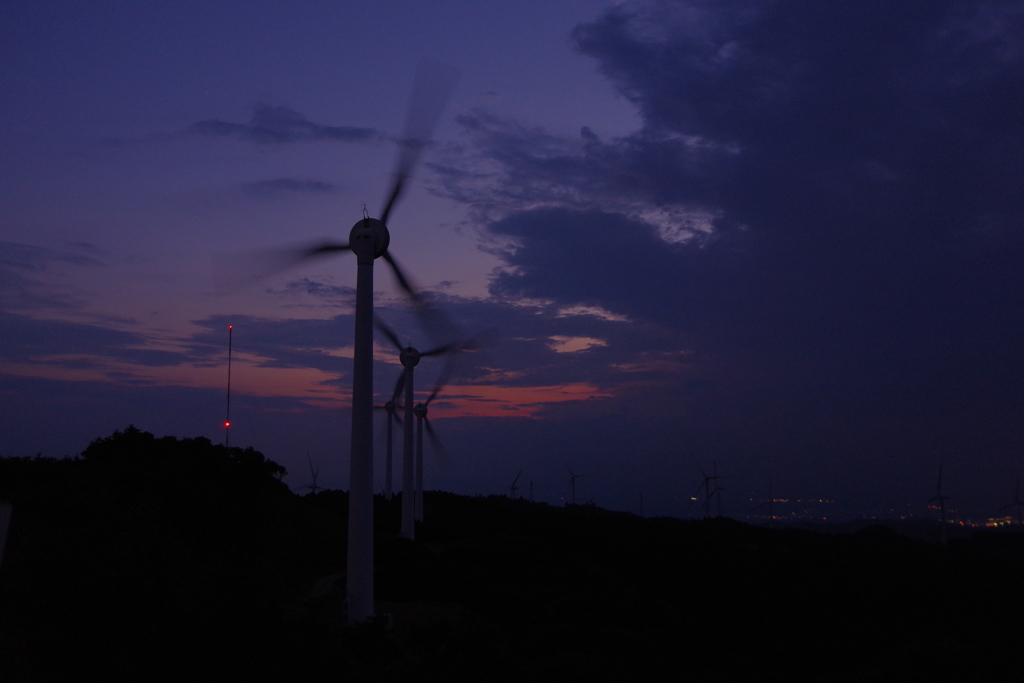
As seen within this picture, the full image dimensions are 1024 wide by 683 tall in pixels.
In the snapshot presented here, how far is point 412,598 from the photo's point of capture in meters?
32.9

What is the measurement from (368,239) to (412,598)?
17829mm

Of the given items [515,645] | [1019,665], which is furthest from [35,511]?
[1019,665]

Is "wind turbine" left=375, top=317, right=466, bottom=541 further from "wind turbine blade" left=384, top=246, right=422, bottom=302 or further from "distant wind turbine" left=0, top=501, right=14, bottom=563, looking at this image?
"distant wind turbine" left=0, top=501, right=14, bottom=563

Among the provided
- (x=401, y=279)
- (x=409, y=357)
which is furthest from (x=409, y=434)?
(x=401, y=279)

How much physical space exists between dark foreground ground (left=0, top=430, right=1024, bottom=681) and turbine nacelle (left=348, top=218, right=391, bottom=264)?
9.48 m

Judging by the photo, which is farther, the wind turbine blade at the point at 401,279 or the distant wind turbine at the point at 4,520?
the wind turbine blade at the point at 401,279

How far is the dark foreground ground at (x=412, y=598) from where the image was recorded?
45.5 feet

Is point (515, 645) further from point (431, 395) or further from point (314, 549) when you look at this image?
point (431, 395)

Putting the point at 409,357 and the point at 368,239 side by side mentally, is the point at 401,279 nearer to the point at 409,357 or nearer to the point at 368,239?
the point at 368,239

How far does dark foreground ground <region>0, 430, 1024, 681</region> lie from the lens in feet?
45.5

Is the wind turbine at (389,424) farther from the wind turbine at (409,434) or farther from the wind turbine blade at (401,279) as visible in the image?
the wind turbine blade at (401,279)

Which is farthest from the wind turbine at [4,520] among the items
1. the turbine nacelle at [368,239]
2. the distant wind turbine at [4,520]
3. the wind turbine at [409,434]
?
the wind turbine at [409,434]

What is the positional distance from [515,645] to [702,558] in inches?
1523

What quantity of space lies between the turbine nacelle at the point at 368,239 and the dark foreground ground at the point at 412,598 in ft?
31.1
